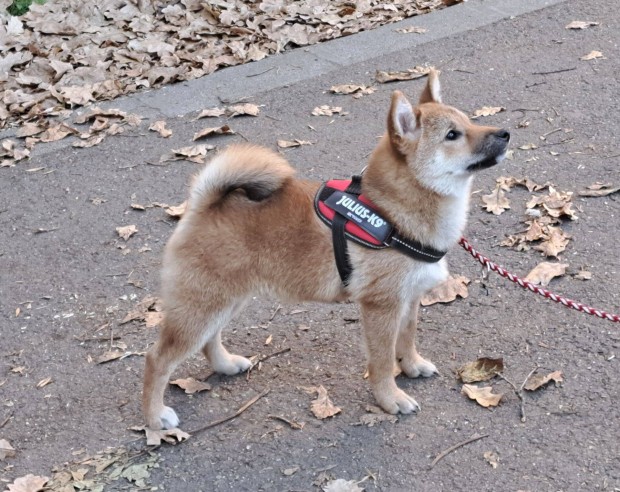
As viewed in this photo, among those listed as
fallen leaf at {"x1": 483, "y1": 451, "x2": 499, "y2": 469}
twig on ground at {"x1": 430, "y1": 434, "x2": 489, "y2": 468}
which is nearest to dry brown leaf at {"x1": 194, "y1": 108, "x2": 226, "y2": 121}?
twig on ground at {"x1": 430, "y1": 434, "x2": 489, "y2": 468}

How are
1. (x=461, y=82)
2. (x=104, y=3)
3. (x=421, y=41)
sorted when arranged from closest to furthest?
1. (x=461, y=82)
2. (x=421, y=41)
3. (x=104, y=3)

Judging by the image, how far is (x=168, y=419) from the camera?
4.16 metres

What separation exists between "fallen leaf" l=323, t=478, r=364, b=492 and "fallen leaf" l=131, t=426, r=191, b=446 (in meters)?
0.79

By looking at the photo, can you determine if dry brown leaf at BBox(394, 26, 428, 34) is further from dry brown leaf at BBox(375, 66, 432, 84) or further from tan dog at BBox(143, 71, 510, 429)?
tan dog at BBox(143, 71, 510, 429)

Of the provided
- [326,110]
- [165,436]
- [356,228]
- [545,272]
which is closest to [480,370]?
[545,272]

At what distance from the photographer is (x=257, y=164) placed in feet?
12.9

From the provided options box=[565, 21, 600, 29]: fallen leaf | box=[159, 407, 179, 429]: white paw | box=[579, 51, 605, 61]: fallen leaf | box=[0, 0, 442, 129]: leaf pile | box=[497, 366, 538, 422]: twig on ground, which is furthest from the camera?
box=[565, 21, 600, 29]: fallen leaf

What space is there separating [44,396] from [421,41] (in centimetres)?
537

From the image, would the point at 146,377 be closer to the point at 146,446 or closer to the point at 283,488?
the point at 146,446

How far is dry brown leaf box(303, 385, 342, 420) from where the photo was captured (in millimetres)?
4160

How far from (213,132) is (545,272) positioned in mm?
3256

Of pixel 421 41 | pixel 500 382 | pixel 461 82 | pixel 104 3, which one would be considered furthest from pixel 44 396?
pixel 104 3

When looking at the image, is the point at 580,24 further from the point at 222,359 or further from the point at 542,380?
the point at 222,359

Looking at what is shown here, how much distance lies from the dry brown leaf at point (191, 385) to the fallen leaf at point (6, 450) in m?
0.86
